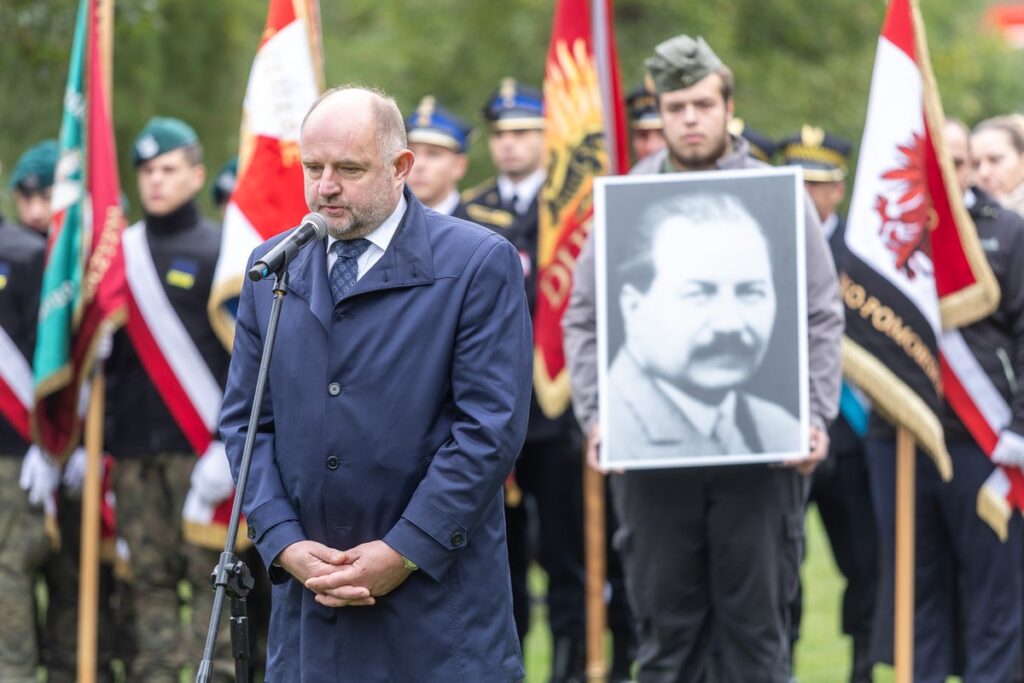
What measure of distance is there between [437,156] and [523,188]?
49 centimetres

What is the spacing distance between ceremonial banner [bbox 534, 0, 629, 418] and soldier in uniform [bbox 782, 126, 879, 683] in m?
1.32

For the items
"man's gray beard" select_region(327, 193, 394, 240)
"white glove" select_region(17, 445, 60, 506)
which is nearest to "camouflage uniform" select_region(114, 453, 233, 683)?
"white glove" select_region(17, 445, 60, 506)

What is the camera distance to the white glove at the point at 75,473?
8.28 m

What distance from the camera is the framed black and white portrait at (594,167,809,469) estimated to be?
6.12 meters

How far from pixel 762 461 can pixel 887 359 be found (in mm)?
1121

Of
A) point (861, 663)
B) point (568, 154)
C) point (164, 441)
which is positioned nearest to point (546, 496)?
point (861, 663)

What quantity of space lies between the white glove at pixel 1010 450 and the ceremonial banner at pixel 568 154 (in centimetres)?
187

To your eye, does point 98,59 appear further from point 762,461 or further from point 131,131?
point 131,131

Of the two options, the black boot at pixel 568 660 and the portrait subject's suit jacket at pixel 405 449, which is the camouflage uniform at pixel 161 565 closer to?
the black boot at pixel 568 660

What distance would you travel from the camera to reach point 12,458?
802cm

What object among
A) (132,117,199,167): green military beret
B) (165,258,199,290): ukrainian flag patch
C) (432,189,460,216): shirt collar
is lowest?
(165,258,199,290): ukrainian flag patch

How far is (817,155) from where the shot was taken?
8.96 meters

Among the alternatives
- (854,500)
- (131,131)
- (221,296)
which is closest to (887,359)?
(854,500)

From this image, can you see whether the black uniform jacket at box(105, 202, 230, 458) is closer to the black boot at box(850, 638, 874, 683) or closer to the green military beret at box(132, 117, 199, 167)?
the green military beret at box(132, 117, 199, 167)
